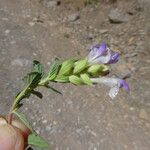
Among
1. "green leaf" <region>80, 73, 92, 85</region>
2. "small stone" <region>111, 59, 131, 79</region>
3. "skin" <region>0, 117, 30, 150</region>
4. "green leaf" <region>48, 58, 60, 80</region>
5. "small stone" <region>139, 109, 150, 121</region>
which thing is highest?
"green leaf" <region>48, 58, 60, 80</region>

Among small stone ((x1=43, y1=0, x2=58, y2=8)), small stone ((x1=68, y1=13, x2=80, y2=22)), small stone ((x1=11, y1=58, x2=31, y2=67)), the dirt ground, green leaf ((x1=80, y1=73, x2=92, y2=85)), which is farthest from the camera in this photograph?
small stone ((x1=43, y1=0, x2=58, y2=8))

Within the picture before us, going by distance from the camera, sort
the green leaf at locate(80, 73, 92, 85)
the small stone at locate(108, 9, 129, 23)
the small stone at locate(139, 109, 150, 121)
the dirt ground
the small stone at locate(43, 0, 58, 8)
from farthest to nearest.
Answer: the small stone at locate(43, 0, 58, 8) < the small stone at locate(108, 9, 129, 23) < the small stone at locate(139, 109, 150, 121) < the dirt ground < the green leaf at locate(80, 73, 92, 85)

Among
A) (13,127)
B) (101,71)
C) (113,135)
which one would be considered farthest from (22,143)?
(113,135)

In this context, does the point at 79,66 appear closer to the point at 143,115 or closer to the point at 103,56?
the point at 103,56

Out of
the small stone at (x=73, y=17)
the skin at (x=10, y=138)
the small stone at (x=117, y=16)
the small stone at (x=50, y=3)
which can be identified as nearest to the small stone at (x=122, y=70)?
the small stone at (x=117, y=16)

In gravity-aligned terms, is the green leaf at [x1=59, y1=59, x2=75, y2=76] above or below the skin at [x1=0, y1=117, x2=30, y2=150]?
above

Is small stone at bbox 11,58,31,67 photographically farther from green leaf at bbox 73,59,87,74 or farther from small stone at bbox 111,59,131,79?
green leaf at bbox 73,59,87,74

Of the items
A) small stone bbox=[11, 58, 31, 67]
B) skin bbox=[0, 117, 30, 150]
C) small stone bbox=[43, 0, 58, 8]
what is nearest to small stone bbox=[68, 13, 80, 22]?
small stone bbox=[43, 0, 58, 8]
